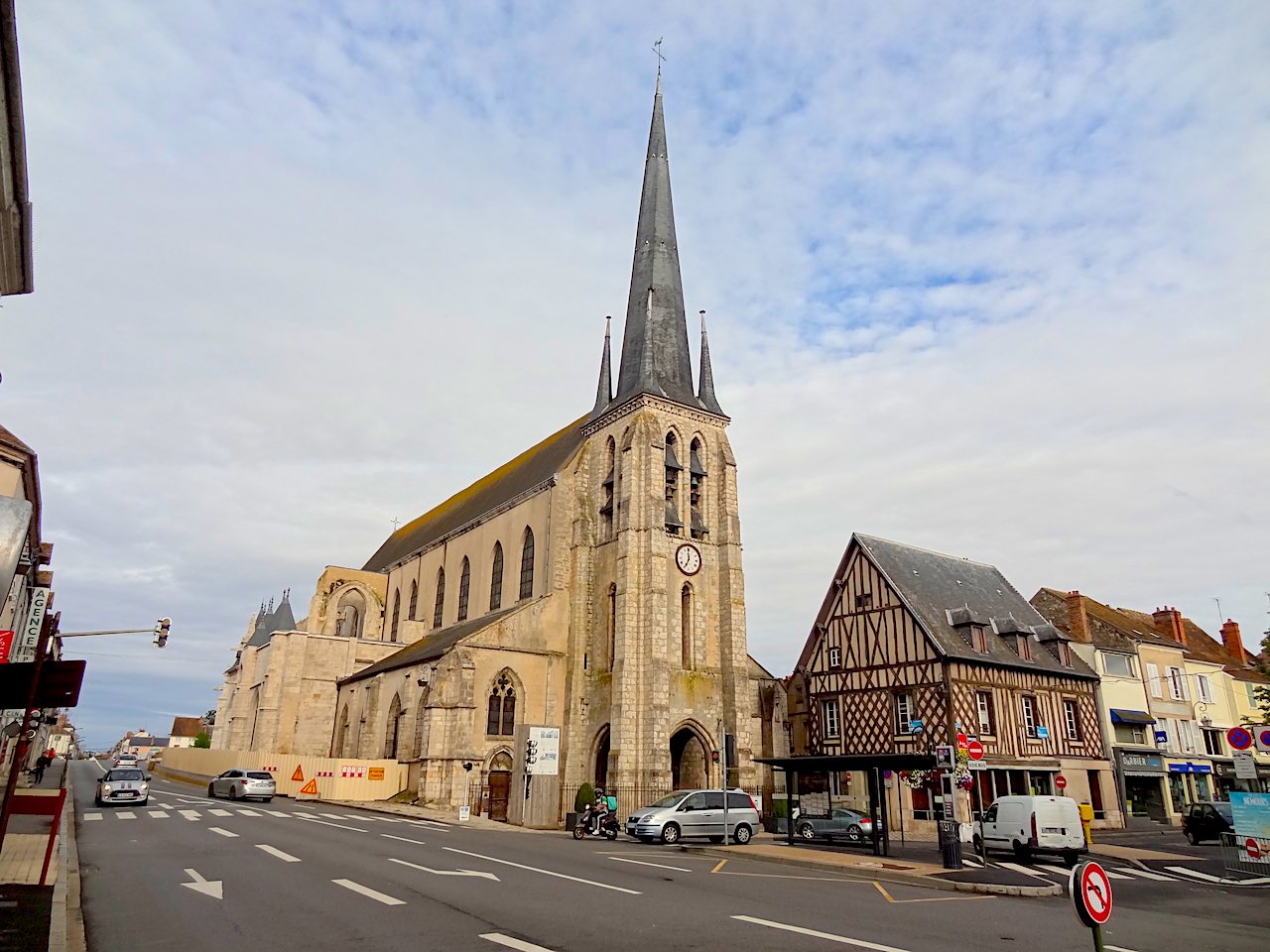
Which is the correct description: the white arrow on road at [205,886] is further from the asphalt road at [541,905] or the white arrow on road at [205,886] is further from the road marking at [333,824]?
the road marking at [333,824]

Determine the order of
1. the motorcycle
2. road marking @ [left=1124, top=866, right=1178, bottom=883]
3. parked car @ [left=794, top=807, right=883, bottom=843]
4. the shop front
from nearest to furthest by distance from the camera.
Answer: road marking @ [left=1124, top=866, right=1178, bottom=883]
the motorcycle
parked car @ [left=794, top=807, right=883, bottom=843]
the shop front

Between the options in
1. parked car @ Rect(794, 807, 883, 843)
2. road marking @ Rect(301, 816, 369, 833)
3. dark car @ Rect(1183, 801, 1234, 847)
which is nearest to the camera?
road marking @ Rect(301, 816, 369, 833)

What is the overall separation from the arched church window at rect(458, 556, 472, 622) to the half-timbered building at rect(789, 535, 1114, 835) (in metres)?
15.0

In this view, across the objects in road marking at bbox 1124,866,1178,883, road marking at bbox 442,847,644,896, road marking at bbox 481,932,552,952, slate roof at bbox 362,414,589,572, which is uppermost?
slate roof at bbox 362,414,589,572

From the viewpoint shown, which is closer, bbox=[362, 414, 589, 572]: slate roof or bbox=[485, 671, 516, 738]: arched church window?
bbox=[485, 671, 516, 738]: arched church window

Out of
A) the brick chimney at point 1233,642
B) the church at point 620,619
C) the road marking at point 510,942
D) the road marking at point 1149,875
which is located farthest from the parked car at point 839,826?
the brick chimney at point 1233,642

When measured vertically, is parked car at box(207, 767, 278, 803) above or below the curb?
above

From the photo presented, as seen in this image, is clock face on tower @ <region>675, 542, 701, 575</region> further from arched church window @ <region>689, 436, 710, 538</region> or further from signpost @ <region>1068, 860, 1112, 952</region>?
signpost @ <region>1068, 860, 1112, 952</region>

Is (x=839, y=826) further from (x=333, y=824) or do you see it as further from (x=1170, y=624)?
(x=1170, y=624)

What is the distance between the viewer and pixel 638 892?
1087 cm

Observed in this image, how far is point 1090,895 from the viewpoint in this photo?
16.6ft

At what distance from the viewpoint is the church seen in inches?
1123

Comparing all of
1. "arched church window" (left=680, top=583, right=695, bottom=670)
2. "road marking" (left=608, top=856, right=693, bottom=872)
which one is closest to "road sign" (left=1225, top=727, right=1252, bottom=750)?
"road marking" (left=608, top=856, right=693, bottom=872)

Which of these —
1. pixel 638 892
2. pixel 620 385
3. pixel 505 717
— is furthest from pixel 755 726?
pixel 638 892
